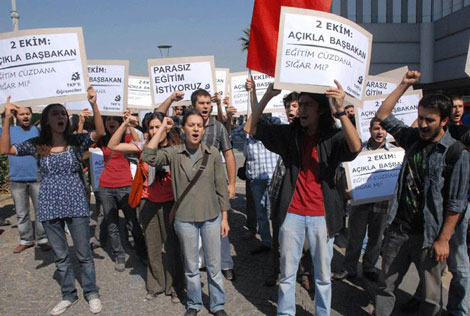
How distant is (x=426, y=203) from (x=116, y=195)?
3.73 metres

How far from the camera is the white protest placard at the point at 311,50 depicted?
9.78ft

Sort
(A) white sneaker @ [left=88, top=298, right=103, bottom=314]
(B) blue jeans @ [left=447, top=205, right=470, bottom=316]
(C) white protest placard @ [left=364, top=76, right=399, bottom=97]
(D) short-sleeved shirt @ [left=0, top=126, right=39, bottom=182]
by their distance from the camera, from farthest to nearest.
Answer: (D) short-sleeved shirt @ [left=0, top=126, right=39, bottom=182] → (C) white protest placard @ [left=364, top=76, right=399, bottom=97] → (A) white sneaker @ [left=88, top=298, right=103, bottom=314] → (B) blue jeans @ [left=447, top=205, right=470, bottom=316]

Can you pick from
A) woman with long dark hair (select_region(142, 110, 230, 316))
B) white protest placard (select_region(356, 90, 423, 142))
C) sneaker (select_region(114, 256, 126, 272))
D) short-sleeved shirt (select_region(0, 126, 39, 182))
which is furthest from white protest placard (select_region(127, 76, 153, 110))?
white protest placard (select_region(356, 90, 423, 142))

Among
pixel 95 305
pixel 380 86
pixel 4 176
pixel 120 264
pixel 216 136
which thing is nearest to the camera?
pixel 95 305

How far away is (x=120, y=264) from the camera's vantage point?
4.98 meters

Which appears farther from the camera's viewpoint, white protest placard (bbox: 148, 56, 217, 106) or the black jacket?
white protest placard (bbox: 148, 56, 217, 106)

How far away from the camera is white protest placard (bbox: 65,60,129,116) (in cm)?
486

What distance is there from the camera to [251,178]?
17.6 feet

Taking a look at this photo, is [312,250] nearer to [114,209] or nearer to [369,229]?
[369,229]

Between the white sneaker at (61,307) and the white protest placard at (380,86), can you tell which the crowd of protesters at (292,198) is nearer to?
the white sneaker at (61,307)

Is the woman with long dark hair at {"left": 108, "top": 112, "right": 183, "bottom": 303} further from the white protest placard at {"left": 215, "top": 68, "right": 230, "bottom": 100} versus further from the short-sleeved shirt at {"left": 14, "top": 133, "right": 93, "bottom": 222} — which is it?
the white protest placard at {"left": 215, "top": 68, "right": 230, "bottom": 100}

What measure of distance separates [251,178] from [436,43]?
27744 millimetres

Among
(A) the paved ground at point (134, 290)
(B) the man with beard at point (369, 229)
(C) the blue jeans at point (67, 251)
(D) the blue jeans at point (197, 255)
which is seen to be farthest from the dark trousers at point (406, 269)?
(C) the blue jeans at point (67, 251)

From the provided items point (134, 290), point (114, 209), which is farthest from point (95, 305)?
point (114, 209)
